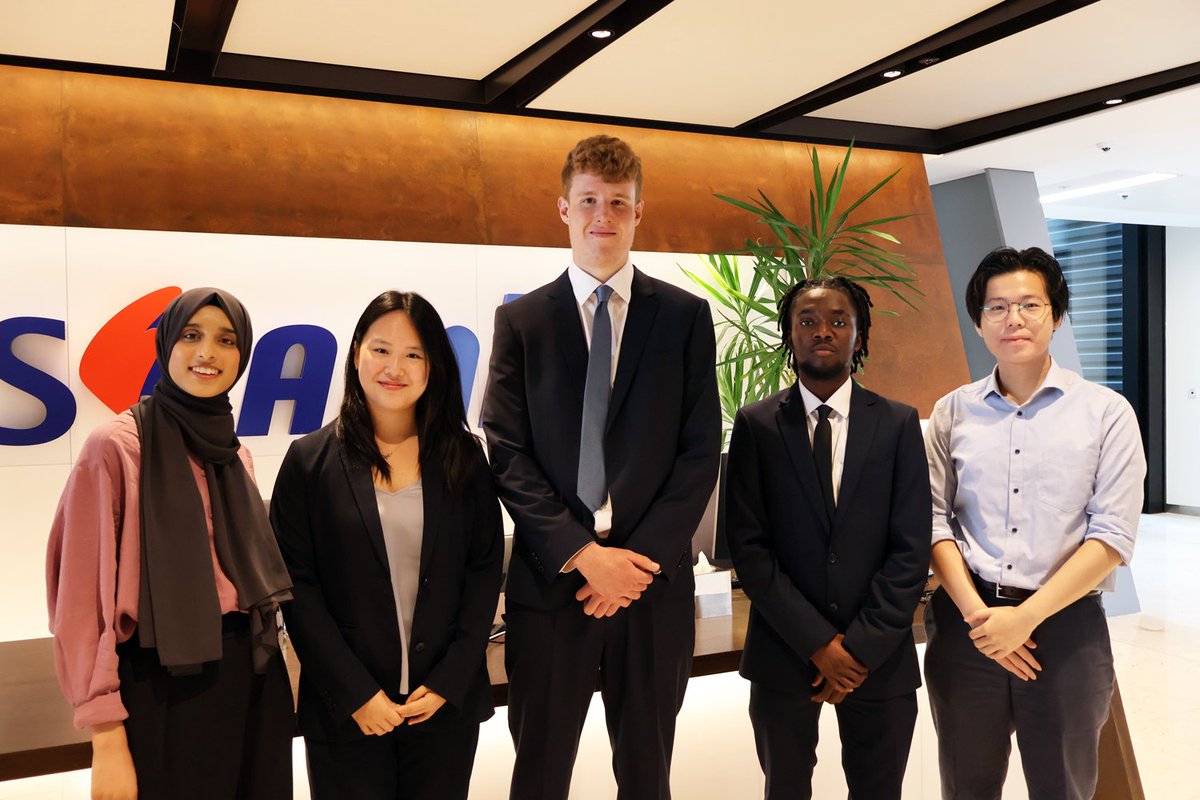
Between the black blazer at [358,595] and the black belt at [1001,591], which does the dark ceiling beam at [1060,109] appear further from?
the black blazer at [358,595]

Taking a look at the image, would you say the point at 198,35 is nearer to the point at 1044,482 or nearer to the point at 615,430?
the point at 615,430

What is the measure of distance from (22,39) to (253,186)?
1.18 meters

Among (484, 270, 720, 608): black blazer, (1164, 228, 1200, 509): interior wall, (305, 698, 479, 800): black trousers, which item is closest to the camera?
(305, 698, 479, 800): black trousers

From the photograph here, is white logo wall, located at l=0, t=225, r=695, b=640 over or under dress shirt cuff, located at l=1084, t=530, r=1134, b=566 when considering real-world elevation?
over

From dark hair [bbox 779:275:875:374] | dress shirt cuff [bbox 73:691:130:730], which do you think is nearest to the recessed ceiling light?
dark hair [bbox 779:275:875:374]

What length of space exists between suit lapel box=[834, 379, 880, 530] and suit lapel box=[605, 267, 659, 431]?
59cm

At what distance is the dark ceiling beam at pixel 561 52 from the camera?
406 centimetres

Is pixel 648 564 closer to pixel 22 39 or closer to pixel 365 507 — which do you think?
pixel 365 507

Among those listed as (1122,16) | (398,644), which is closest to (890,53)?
(1122,16)

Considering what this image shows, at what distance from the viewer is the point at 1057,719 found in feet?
7.88

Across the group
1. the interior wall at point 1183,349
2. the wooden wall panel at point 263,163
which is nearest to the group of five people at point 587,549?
the wooden wall panel at point 263,163

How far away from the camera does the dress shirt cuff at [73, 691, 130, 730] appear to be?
176cm

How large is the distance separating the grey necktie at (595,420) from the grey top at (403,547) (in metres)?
0.38

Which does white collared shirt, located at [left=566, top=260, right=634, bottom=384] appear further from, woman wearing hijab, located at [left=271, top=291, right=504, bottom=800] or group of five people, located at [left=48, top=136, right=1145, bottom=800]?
woman wearing hijab, located at [left=271, top=291, right=504, bottom=800]
